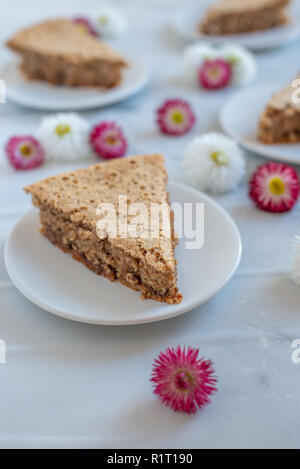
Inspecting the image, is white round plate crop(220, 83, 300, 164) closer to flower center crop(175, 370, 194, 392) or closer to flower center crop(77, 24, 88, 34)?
flower center crop(77, 24, 88, 34)

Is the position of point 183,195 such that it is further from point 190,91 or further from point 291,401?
point 190,91

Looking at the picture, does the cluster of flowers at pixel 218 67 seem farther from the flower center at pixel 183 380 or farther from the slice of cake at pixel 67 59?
the flower center at pixel 183 380

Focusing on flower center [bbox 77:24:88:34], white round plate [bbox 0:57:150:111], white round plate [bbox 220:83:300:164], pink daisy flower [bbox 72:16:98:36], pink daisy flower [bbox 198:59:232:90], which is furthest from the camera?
pink daisy flower [bbox 72:16:98:36]

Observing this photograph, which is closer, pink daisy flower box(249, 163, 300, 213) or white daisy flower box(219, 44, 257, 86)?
pink daisy flower box(249, 163, 300, 213)

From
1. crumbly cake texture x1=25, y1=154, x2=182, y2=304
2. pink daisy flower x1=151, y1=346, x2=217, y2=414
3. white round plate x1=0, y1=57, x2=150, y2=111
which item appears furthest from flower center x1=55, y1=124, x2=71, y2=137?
pink daisy flower x1=151, y1=346, x2=217, y2=414

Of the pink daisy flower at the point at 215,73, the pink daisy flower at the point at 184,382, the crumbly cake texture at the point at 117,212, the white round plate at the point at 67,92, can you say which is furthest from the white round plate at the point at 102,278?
the pink daisy flower at the point at 215,73

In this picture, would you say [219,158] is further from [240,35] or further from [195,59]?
[240,35]
